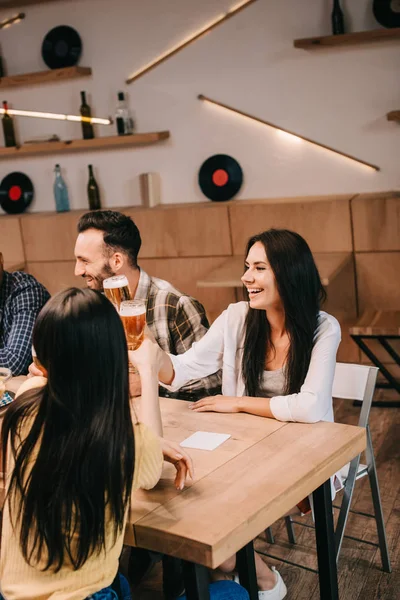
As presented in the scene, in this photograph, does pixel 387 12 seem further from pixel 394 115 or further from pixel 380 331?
pixel 380 331

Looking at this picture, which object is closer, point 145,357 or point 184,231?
point 145,357

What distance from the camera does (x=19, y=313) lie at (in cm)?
317

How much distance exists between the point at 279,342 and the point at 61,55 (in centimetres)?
375

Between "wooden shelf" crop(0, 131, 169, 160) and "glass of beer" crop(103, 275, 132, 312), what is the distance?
320 cm

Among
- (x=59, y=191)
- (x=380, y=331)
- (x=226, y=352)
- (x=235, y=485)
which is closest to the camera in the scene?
(x=235, y=485)

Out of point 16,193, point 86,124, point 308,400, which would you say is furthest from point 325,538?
point 16,193

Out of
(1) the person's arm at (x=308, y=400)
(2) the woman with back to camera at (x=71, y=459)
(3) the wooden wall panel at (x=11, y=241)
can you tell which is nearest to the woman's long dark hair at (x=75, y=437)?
(2) the woman with back to camera at (x=71, y=459)

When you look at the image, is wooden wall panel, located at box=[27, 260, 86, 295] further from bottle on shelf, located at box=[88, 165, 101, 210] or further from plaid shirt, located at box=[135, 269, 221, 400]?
plaid shirt, located at box=[135, 269, 221, 400]

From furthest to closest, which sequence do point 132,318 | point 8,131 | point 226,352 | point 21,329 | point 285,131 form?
point 8,131 → point 285,131 → point 21,329 → point 226,352 → point 132,318

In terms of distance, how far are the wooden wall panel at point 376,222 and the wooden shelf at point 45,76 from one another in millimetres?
2191

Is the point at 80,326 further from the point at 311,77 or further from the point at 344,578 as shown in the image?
the point at 311,77

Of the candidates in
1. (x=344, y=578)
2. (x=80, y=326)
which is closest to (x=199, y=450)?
(x=80, y=326)

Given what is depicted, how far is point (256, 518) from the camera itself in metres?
1.60

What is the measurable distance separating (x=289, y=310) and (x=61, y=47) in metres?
3.78
